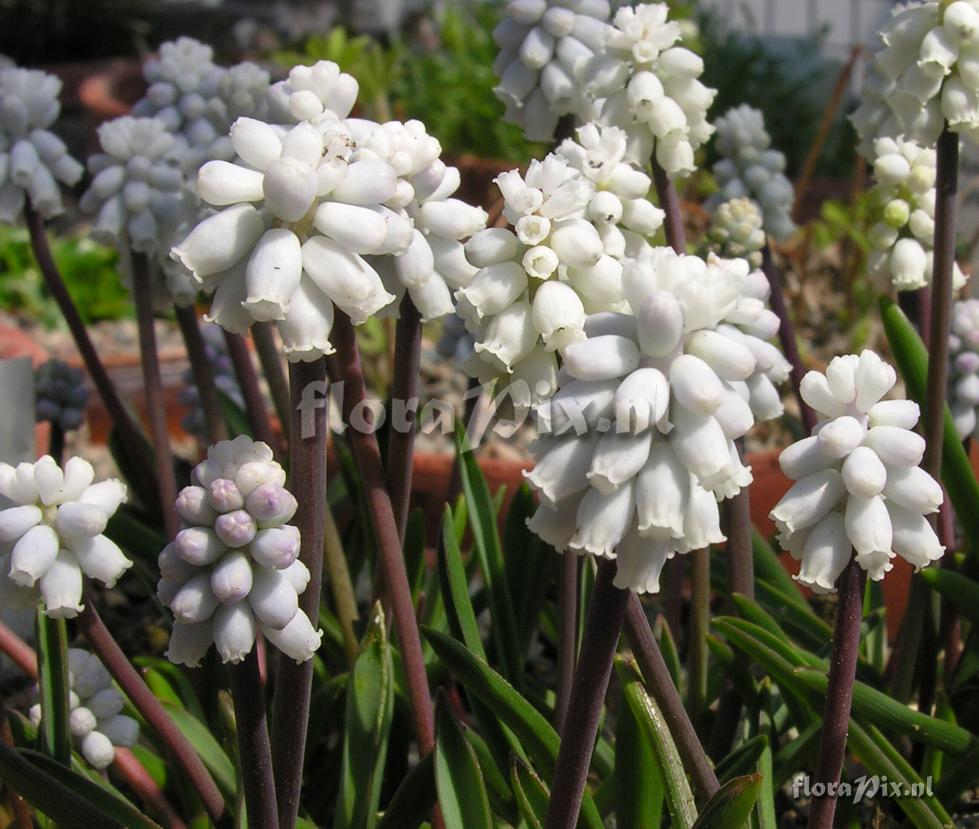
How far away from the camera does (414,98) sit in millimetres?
6836

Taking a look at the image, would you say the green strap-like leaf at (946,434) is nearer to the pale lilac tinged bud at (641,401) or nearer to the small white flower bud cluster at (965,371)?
the small white flower bud cluster at (965,371)

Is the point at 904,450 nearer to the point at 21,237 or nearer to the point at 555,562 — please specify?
the point at 555,562

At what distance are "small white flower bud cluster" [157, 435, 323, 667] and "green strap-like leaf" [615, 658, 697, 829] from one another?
433mm

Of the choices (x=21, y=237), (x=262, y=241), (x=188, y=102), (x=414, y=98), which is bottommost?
(x=21, y=237)

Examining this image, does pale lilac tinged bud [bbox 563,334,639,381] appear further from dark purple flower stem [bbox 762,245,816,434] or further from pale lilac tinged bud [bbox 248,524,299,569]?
dark purple flower stem [bbox 762,245,816,434]

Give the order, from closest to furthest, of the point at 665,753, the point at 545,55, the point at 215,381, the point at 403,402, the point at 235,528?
the point at 235,528, the point at 665,753, the point at 403,402, the point at 545,55, the point at 215,381

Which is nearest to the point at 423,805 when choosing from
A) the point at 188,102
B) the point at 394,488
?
the point at 394,488

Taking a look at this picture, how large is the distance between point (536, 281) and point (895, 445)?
0.45m

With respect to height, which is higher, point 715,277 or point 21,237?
point 715,277

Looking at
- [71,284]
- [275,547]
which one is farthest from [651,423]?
[71,284]

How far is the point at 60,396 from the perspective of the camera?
2637 mm

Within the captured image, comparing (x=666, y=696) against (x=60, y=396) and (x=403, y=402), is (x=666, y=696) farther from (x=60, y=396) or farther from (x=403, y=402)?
(x=60, y=396)

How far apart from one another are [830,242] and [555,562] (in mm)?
3437

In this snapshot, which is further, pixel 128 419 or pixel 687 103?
pixel 128 419
